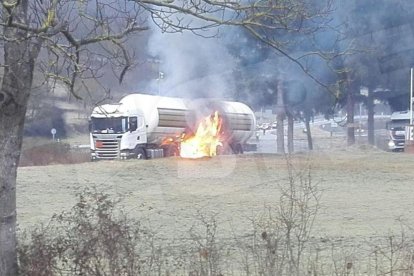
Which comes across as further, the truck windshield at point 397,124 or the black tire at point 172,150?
the truck windshield at point 397,124

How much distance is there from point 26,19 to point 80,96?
1.05m

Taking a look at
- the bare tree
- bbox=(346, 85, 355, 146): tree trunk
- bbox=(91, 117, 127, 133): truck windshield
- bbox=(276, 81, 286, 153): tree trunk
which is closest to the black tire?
bbox=(91, 117, 127, 133): truck windshield

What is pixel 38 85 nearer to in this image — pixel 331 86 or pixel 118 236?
pixel 118 236

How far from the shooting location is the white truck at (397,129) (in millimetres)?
41394

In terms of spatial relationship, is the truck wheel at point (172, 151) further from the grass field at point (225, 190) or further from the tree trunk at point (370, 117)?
the tree trunk at point (370, 117)

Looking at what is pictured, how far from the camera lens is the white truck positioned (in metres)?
41.4

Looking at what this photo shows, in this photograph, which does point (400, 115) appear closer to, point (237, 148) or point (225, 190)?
point (237, 148)

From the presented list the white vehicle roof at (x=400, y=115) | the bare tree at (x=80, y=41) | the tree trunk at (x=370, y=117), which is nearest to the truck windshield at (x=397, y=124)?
the white vehicle roof at (x=400, y=115)

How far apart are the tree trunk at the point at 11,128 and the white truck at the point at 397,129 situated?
3570cm

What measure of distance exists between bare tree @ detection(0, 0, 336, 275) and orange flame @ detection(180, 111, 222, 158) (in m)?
26.6

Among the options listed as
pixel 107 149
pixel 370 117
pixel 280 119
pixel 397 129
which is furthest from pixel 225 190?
pixel 370 117

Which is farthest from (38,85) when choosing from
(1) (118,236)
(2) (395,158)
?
(2) (395,158)

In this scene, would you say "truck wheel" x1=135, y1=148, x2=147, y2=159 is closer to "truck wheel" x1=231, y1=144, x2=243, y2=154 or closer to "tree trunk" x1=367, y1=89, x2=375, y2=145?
"truck wheel" x1=231, y1=144, x2=243, y2=154

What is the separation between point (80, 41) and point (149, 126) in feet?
92.0
